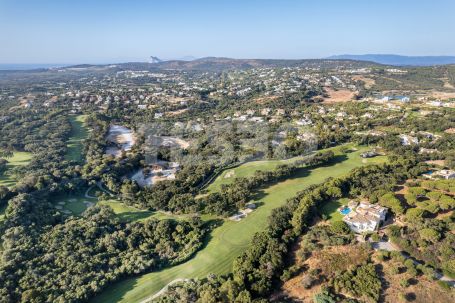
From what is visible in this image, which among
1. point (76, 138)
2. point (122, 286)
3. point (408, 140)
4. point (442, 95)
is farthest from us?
point (442, 95)

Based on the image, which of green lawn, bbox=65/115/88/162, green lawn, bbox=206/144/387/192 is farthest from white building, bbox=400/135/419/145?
green lawn, bbox=65/115/88/162

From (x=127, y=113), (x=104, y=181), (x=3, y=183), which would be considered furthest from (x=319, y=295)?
(x=127, y=113)

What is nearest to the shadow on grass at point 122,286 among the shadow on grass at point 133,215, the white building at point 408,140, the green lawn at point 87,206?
the green lawn at point 87,206

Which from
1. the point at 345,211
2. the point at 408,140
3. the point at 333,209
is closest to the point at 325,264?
the point at 345,211

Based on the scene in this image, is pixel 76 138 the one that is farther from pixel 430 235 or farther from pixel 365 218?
pixel 430 235

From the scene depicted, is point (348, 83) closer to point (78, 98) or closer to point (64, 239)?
point (78, 98)

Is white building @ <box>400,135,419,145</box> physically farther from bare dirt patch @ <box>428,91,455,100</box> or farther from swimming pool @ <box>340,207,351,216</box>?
bare dirt patch @ <box>428,91,455,100</box>
